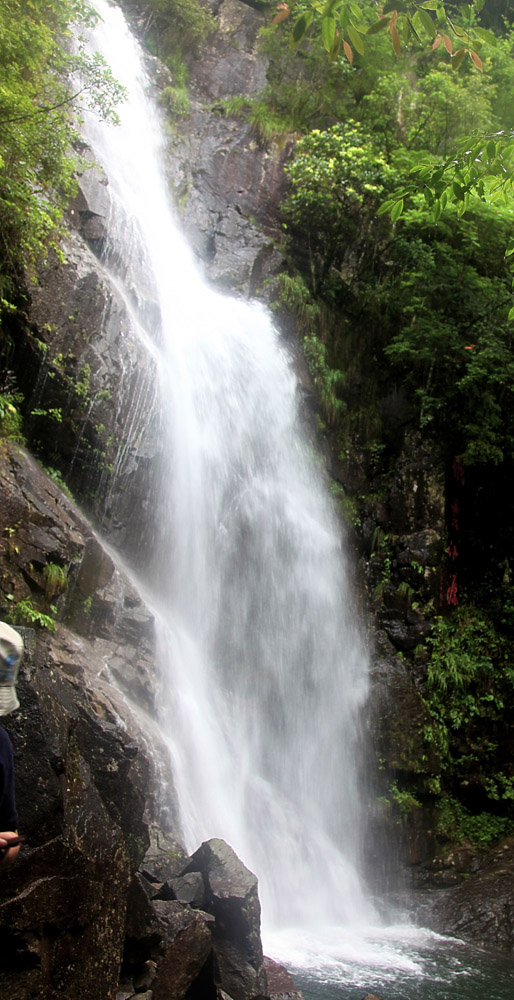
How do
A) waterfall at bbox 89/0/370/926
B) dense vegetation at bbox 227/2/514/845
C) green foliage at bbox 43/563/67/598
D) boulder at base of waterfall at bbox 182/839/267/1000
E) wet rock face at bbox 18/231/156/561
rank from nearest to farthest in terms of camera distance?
boulder at base of waterfall at bbox 182/839/267/1000
green foliage at bbox 43/563/67/598
waterfall at bbox 89/0/370/926
wet rock face at bbox 18/231/156/561
dense vegetation at bbox 227/2/514/845

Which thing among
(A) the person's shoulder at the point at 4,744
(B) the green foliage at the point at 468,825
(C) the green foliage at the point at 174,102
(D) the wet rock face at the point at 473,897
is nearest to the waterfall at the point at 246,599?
(D) the wet rock face at the point at 473,897

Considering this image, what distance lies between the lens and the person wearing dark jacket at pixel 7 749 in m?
1.99

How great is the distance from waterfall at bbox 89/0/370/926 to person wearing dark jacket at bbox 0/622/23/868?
A: 414cm

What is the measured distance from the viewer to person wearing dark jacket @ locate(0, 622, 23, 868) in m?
1.99

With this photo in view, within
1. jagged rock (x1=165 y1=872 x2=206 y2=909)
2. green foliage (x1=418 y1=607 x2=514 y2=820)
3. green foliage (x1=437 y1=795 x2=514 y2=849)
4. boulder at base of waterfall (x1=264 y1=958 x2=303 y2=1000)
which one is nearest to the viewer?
boulder at base of waterfall (x1=264 y1=958 x2=303 y2=1000)

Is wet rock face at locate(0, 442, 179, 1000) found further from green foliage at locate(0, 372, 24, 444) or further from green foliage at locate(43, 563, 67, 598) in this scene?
green foliage at locate(0, 372, 24, 444)

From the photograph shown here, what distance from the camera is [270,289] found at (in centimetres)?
1248

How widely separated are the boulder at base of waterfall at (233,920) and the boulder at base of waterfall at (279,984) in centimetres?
29

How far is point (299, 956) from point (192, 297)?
9.45 m

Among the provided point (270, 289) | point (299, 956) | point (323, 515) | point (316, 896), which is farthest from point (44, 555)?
point (270, 289)

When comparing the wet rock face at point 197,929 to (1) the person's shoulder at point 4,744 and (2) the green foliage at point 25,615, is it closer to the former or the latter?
(2) the green foliage at point 25,615

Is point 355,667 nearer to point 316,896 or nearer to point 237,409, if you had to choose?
point 316,896

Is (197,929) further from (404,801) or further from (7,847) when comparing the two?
(404,801)

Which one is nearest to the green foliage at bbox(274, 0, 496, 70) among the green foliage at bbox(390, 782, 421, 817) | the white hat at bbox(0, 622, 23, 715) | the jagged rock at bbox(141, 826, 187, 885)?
the white hat at bbox(0, 622, 23, 715)
